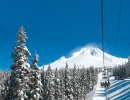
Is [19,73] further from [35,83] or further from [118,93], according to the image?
[118,93]

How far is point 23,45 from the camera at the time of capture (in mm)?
27219

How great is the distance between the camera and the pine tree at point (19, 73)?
25.6 metres

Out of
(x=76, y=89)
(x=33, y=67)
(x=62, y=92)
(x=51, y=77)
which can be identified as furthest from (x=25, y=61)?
(x=76, y=89)

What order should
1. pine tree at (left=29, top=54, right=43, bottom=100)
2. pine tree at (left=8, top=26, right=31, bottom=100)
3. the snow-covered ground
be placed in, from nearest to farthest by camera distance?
pine tree at (left=8, top=26, right=31, bottom=100) → pine tree at (left=29, top=54, right=43, bottom=100) → the snow-covered ground

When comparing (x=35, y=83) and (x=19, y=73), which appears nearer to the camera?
(x=19, y=73)

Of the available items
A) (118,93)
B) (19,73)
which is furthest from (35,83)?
(118,93)

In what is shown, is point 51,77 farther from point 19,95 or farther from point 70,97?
point 19,95

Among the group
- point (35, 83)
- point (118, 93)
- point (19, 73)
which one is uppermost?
point (118, 93)

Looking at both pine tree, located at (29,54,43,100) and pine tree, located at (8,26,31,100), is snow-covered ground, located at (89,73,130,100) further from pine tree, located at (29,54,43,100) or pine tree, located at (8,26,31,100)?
pine tree, located at (8,26,31,100)

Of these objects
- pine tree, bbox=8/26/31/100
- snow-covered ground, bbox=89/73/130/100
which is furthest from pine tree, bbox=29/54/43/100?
snow-covered ground, bbox=89/73/130/100

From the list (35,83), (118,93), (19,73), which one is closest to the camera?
(19,73)

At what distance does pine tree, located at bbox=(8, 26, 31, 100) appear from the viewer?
25594mm

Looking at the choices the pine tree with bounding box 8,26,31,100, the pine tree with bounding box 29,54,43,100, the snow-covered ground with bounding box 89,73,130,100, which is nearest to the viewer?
the pine tree with bounding box 8,26,31,100

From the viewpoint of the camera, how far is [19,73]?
25.9 meters
